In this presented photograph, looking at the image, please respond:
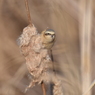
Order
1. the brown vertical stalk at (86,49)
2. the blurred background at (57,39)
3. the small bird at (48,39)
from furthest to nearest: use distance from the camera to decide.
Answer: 1. the blurred background at (57,39)
2. the brown vertical stalk at (86,49)
3. the small bird at (48,39)

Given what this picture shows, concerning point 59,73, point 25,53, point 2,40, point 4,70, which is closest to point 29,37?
point 25,53

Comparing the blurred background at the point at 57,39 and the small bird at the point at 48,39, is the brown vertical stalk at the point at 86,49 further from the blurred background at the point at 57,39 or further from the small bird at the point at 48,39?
the small bird at the point at 48,39

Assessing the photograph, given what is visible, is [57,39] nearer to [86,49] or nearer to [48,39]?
[86,49]

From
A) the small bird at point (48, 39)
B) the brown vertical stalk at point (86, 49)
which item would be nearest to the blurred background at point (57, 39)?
the brown vertical stalk at point (86, 49)

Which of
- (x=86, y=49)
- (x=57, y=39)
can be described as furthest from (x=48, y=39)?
(x=57, y=39)

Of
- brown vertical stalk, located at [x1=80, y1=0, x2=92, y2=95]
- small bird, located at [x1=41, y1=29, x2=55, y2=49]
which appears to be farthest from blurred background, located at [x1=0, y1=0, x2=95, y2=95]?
small bird, located at [x1=41, y1=29, x2=55, y2=49]

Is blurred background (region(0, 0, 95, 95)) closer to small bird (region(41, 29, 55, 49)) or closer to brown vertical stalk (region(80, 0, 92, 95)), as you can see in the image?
brown vertical stalk (region(80, 0, 92, 95))
